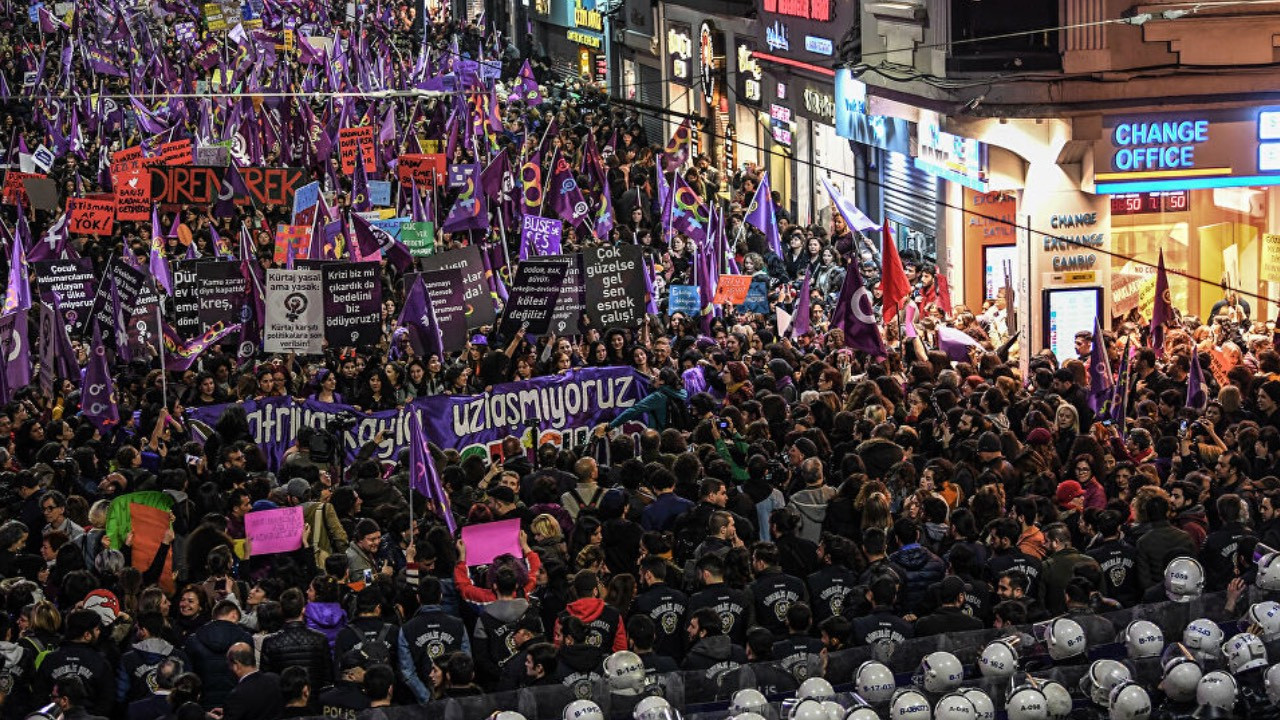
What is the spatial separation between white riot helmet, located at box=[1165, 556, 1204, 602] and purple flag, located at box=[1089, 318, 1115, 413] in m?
6.59

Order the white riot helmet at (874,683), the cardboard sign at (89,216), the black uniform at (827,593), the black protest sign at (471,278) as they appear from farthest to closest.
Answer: the cardboard sign at (89,216)
the black protest sign at (471,278)
the black uniform at (827,593)
the white riot helmet at (874,683)

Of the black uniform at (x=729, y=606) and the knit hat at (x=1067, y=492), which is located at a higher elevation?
the knit hat at (x=1067, y=492)

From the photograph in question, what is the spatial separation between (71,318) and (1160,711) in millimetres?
13449

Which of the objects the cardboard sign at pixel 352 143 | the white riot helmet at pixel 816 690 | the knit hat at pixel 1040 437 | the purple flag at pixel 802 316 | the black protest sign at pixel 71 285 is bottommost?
the white riot helmet at pixel 816 690

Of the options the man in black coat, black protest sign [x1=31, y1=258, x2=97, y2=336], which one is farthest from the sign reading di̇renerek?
the man in black coat

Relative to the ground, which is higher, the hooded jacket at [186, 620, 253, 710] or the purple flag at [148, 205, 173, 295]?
the purple flag at [148, 205, 173, 295]

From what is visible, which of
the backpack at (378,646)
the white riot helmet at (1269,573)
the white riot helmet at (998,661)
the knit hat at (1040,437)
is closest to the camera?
the white riot helmet at (998,661)

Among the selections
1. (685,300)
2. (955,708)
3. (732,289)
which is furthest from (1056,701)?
(732,289)

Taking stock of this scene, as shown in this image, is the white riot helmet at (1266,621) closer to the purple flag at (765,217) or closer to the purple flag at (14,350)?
the purple flag at (14,350)

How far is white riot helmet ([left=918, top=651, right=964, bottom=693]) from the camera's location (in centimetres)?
1058

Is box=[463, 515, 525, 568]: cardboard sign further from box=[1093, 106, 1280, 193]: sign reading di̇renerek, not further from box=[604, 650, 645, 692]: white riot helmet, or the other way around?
box=[1093, 106, 1280, 193]: sign reading di̇renerek

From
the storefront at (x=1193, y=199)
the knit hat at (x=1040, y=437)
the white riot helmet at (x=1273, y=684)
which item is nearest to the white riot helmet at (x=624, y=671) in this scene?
the white riot helmet at (x=1273, y=684)

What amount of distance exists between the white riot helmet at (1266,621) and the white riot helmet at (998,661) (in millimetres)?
1260

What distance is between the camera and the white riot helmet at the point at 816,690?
1023 cm
